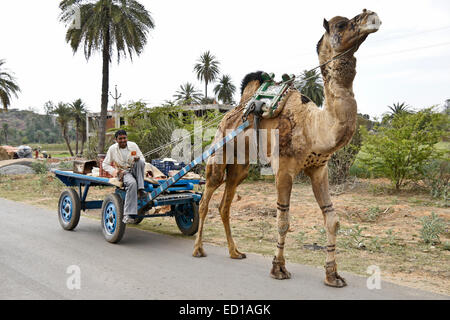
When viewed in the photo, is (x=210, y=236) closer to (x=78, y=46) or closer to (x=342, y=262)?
(x=342, y=262)

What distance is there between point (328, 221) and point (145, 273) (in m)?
2.44

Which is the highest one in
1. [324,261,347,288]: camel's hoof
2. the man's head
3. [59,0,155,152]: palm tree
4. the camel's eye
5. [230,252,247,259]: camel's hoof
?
[59,0,155,152]: palm tree

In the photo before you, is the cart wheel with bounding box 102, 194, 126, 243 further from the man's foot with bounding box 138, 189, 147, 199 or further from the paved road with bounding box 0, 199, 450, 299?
the man's foot with bounding box 138, 189, 147, 199

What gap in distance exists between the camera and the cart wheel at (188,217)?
7.42 meters

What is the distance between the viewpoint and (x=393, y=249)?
6574 mm

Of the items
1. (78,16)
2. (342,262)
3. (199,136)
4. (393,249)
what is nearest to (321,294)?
(342,262)

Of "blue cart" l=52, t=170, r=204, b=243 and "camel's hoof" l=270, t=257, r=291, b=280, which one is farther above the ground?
"blue cart" l=52, t=170, r=204, b=243

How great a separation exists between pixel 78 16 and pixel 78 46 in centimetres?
167

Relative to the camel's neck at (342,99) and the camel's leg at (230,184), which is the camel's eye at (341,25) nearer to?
the camel's neck at (342,99)

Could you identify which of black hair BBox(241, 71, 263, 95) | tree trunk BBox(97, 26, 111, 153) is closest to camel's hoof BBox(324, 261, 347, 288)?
black hair BBox(241, 71, 263, 95)

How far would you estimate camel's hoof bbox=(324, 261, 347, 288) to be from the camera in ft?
15.3

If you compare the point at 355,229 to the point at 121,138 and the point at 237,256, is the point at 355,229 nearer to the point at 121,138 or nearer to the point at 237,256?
the point at 237,256

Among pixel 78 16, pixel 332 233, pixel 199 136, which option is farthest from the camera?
pixel 78 16

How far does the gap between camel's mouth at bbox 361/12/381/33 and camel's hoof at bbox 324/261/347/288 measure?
8.60 feet
